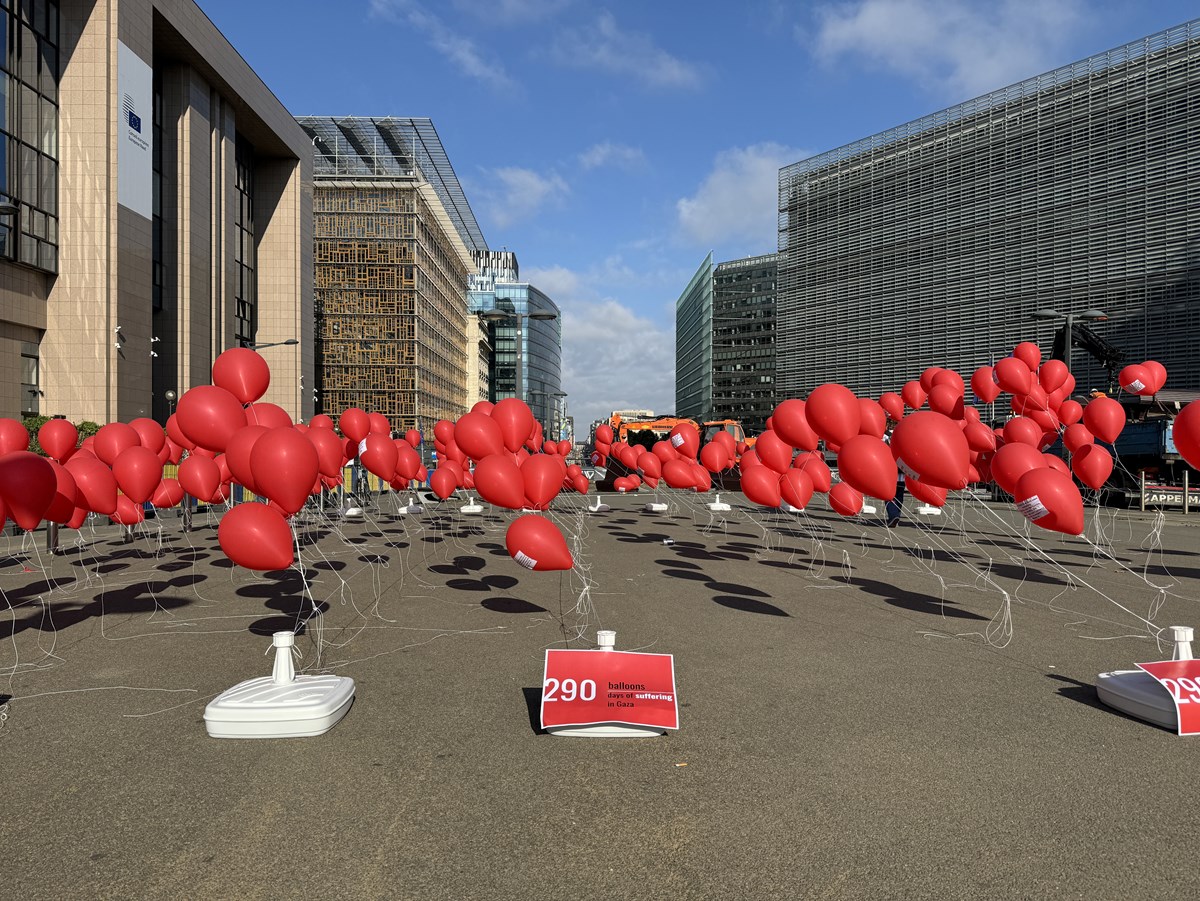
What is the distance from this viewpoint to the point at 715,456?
17578mm

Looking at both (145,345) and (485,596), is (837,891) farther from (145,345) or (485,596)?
(145,345)

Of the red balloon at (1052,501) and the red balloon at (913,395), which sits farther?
the red balloon at (913,395)

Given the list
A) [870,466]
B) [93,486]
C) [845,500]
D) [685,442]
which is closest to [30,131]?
[93,486]

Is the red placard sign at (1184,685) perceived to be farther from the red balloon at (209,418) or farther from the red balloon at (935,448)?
the red balloon at (209,418)

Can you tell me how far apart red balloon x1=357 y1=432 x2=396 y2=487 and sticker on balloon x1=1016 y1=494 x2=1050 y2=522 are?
1091 cm

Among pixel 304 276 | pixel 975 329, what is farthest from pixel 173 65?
pixel 975 329

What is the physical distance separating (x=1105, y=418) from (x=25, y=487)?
1556 cm

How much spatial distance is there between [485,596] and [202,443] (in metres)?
4.76

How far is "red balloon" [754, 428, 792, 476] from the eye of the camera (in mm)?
14258

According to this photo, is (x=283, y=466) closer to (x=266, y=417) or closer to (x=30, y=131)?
(x=266, y=417)

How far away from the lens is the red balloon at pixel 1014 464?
28.6 feet

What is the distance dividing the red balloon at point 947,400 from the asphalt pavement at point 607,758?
499 centimetres

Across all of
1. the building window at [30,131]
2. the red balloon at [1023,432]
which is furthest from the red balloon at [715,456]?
the building window at [30,131]

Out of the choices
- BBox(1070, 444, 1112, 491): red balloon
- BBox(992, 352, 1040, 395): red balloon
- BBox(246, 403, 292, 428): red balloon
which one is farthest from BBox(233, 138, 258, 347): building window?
BBox(1070, 444, 1112, 491): red balloon
